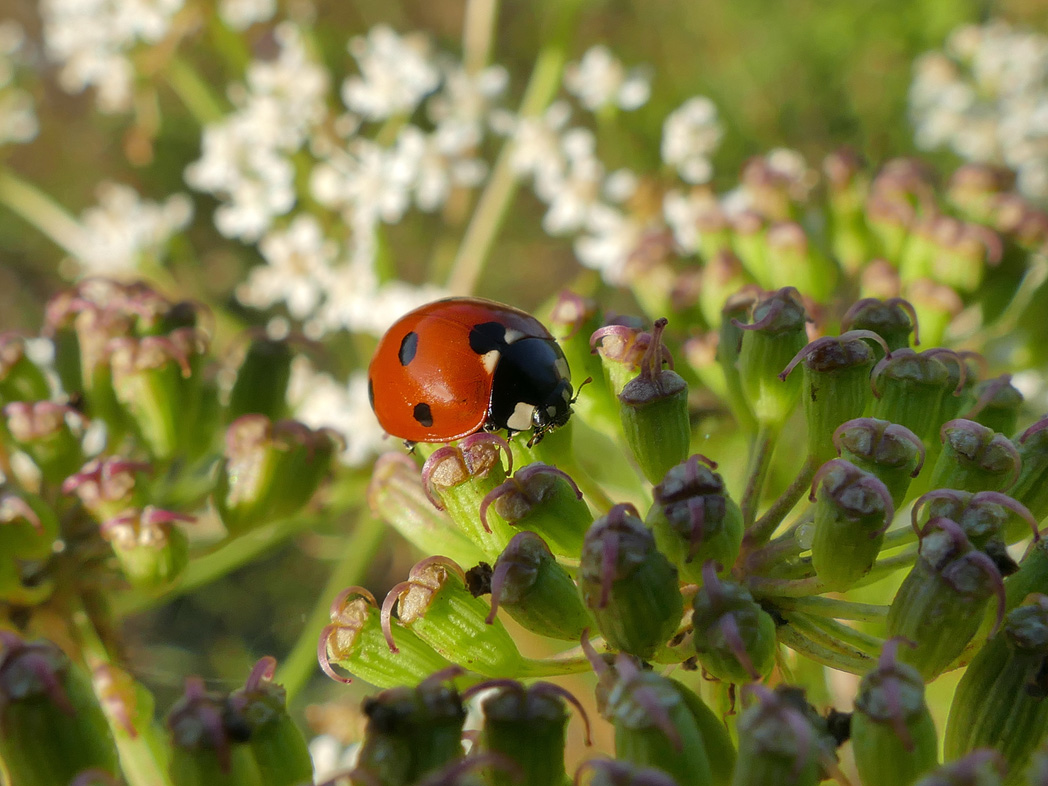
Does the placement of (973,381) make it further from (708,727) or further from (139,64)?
(139,64)

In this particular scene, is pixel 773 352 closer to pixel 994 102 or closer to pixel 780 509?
pixel 780 509

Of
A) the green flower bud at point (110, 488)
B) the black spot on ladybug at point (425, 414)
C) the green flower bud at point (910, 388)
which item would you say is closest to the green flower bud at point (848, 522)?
the green flower bud at point (910, 388)

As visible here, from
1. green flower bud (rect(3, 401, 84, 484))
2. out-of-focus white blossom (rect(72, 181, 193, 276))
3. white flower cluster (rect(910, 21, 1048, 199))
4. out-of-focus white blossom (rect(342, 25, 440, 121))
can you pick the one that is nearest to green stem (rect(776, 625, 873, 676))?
green flower bud (rect(3, 401, 84, 484))

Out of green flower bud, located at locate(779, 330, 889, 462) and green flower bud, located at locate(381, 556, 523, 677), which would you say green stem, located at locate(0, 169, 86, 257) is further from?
green flower bud, located at locate(779, 330, 889, 462)

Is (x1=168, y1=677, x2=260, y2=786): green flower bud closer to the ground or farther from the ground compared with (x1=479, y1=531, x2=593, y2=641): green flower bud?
closer to the ground

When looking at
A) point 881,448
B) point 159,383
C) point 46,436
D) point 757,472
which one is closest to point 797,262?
point 757,472

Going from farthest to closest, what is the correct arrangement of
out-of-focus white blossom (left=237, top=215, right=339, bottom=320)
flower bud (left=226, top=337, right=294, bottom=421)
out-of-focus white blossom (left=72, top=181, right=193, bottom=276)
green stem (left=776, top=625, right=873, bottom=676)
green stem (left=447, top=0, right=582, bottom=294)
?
out-of-focus white blossom (left=72, top=181, right=193, bottom=276)
green stem (left=447, top=0, right=582, bottom=294)
out-of-focus white blossom (left=237, top=215, right=339, bottom=320)
flower bud (left=226, top=337, right=294, bottom=421)
green stem (left=776, top=625, right=873, bottom=676)

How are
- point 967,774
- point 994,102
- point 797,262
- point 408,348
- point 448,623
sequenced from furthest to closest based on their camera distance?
point 994,102
point 797,262
point 408,348
point 448,623
point 967,774
